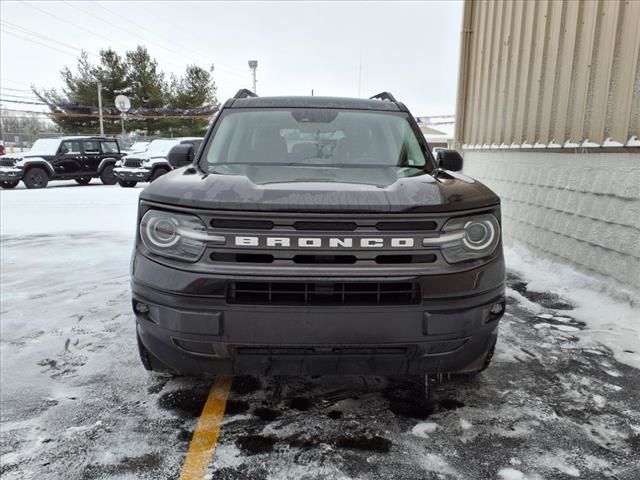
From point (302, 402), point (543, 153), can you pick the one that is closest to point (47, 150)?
point (543, 153)

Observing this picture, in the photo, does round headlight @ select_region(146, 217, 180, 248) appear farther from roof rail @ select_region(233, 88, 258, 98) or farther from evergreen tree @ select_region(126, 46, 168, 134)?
evergreen tree @ select_region(126, 46, 168, 134)

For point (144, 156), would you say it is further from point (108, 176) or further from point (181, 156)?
point (181, 156)

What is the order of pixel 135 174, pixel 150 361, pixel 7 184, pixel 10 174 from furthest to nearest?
pixel 135 174 → pixel 7 184 → pixel 10 174 → pixel 150 361

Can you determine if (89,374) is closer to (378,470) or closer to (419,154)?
(378,470)

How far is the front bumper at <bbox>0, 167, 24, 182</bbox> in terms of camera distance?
53.0ft

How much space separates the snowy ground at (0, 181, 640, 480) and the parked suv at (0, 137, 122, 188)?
14.2 metres

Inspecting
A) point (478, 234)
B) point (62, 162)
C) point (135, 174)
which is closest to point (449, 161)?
point (478, 234)

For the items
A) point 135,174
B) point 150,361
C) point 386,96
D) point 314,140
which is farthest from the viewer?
point 135,174

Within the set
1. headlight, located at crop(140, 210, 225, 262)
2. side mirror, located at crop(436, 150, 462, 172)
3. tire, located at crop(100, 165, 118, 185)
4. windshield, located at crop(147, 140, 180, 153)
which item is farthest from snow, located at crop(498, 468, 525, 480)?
tire, located at crop(100, 165, 118, 185)

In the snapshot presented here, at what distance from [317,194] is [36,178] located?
57.1 feet

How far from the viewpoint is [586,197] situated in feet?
17.3

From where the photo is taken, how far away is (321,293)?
88.0 inches

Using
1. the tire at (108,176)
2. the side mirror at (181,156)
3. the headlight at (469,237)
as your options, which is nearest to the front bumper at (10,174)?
the tire at (108,176)

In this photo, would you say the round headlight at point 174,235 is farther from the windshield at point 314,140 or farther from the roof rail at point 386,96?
the roof rail at point 386,96
